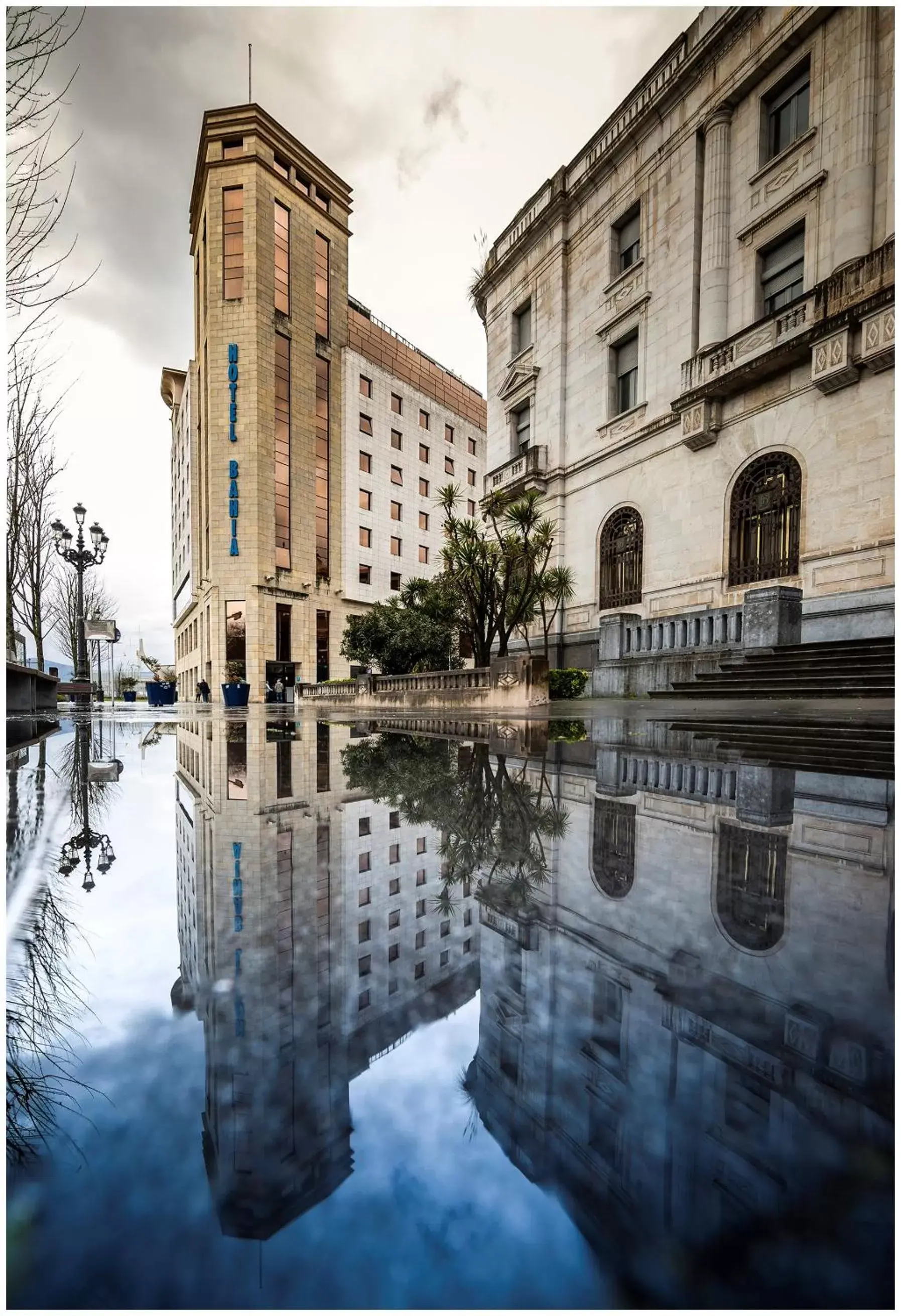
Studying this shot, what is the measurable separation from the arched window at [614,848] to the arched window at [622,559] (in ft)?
49.0

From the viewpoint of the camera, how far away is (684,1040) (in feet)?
2.91

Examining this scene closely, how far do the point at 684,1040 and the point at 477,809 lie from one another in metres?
1.78

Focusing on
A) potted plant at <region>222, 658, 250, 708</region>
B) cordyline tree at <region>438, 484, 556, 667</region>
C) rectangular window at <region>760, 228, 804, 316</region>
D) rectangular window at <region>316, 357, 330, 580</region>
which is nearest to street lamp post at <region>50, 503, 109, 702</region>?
potted plant at <region>222, 658, 250, 708</region>

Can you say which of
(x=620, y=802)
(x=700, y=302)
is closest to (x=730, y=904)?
(x=620, y=802)

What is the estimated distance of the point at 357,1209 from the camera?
61 centimetres

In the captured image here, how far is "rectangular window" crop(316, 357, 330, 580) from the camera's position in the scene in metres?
35.3

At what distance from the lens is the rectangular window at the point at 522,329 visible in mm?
21656

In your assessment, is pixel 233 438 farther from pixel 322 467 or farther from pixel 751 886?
pixel 751 886

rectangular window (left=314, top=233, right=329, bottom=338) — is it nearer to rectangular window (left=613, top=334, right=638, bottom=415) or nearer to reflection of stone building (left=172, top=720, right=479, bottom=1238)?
rectangular window (left=613, top=334, right=638, bottom=415)

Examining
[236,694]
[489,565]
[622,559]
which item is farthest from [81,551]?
[622,559]

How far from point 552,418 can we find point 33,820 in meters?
20.3

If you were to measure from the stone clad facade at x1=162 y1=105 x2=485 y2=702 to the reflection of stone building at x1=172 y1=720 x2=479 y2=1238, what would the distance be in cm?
3184

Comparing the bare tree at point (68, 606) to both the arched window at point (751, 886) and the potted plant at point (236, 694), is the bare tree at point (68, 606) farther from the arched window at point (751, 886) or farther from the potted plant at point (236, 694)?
the arched window at point (751, 886)

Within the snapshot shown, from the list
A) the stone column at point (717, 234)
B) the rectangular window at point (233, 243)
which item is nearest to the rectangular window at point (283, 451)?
the rectangular window at point (233, 243)
